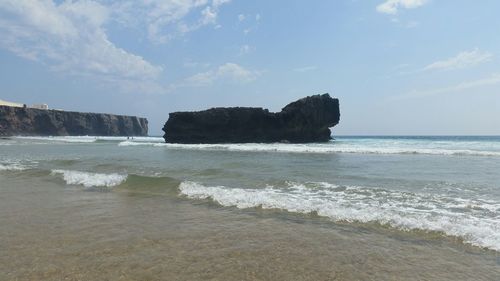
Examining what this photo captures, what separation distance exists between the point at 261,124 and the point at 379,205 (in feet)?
162

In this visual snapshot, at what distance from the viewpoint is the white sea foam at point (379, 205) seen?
250 inches

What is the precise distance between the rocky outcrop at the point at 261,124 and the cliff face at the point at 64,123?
230 feet

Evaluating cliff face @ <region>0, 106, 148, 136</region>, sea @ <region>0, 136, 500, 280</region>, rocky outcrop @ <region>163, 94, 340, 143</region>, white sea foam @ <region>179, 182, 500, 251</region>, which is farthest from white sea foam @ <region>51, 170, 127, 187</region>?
cliff face @ <region>0, 106, 148, 136</region>

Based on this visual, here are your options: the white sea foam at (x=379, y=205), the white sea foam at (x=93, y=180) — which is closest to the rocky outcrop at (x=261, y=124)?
the white sea foam at (x=93, y=180)

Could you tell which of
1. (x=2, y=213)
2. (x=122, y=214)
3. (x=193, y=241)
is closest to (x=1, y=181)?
(x=2, y=213)

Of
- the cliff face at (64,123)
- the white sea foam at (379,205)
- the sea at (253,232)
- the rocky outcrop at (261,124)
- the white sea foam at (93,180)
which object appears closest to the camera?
the sea at (253,232)

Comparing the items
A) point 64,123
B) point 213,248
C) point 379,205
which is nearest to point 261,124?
point 379,205

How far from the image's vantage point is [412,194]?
9.65 metres

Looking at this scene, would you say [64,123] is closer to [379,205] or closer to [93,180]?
[93,180]

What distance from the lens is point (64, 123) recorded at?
400ft

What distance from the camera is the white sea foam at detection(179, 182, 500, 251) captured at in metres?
6.36

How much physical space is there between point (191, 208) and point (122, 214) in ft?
5.02

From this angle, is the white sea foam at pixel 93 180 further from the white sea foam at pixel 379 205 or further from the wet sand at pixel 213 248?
the wet sand at pixel 213 248

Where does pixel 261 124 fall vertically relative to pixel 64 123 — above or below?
below
